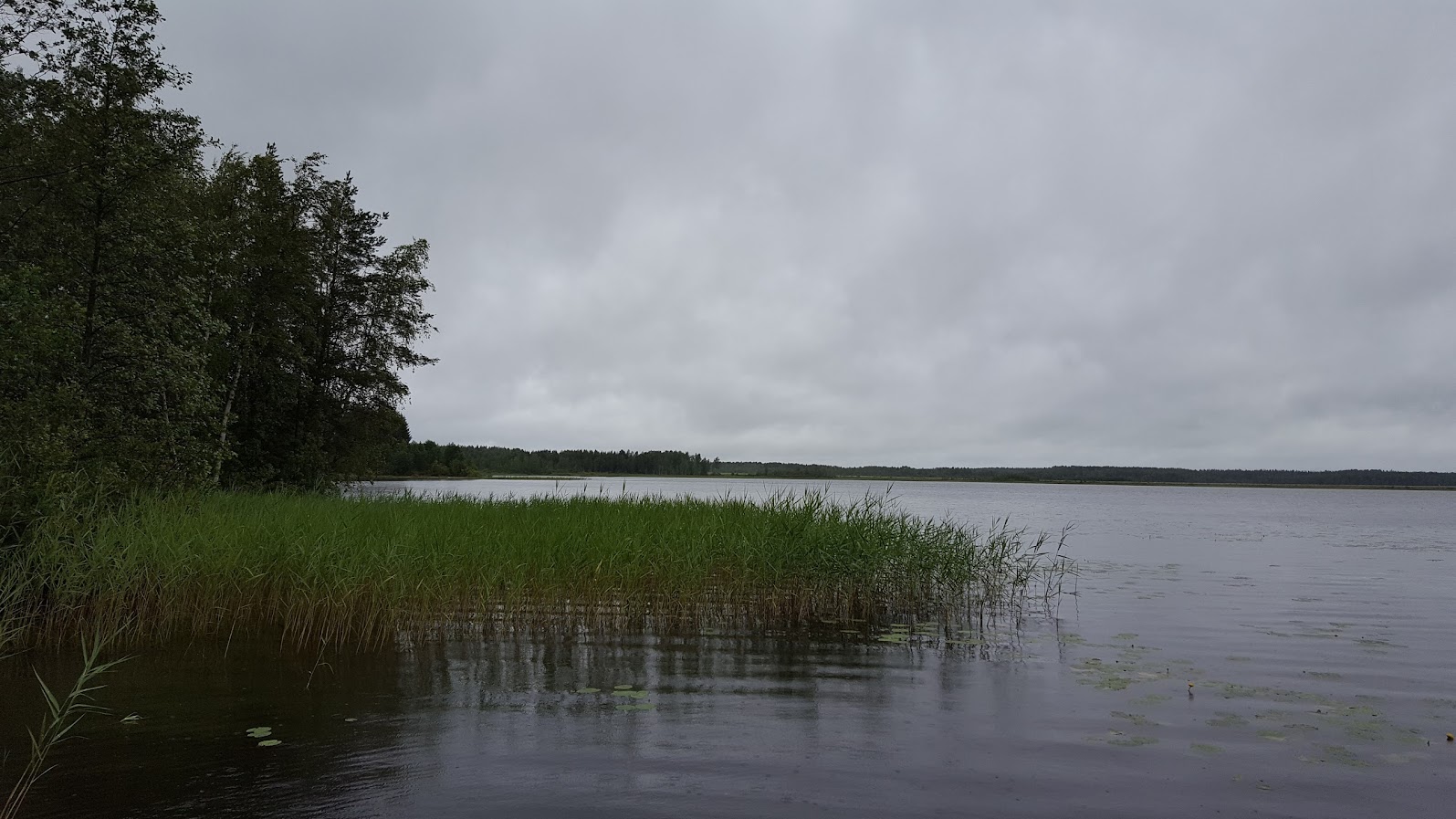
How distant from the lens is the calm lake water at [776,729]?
598cm

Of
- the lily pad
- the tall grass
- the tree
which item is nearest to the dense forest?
the tree

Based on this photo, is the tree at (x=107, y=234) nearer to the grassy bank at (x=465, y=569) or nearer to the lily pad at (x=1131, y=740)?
the grassy bank at (x=465, y=569)

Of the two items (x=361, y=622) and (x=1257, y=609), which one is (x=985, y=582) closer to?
(x=1257, y=609)

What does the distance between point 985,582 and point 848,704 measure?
26.4 feet

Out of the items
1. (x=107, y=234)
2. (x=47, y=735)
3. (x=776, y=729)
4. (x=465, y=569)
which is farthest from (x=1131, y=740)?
(x=107, y=234)

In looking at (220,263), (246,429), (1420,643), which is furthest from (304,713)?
(246,429)

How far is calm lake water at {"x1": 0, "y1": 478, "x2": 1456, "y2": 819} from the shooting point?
5.98 meters

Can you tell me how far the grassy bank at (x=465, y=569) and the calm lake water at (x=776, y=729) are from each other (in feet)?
3.21

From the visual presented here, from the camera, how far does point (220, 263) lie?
25156mm

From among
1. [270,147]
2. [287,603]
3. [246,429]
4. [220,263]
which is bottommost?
[287,603]

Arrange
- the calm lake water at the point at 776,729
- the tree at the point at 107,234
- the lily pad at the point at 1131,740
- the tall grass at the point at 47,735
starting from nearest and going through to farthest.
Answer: the tall grass at the point at 47,735, the calm lake water at the point at 776,729, the lily pad at the point at 1131,740, the tree at the point at 107,234

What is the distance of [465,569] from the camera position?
1209cm

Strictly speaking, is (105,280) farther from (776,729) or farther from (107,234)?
(776,729)

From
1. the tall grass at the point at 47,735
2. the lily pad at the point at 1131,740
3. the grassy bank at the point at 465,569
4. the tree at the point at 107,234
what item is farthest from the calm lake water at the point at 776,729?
the tree at the point at 107,234
